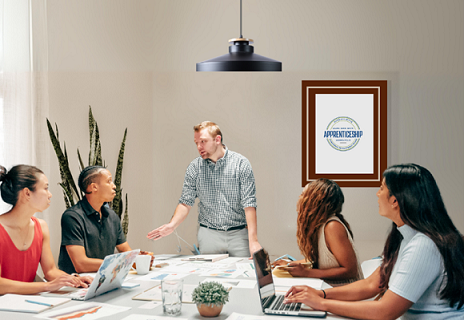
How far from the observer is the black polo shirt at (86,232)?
2426mm

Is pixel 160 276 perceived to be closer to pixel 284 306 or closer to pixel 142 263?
pixel 142 263

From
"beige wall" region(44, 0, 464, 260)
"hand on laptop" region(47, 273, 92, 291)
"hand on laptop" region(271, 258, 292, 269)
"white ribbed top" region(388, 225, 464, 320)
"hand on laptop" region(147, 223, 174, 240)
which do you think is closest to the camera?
"white ribbed top" region(388, 225, 464, 320)

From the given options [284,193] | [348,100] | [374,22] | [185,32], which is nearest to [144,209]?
[284,193]

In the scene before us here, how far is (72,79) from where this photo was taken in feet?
13.9

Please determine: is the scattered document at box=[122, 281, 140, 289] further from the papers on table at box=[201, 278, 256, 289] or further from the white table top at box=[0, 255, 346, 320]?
the papers on table at box=[201, 278, 256, 289]

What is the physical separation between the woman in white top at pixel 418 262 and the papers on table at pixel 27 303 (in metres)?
0.94

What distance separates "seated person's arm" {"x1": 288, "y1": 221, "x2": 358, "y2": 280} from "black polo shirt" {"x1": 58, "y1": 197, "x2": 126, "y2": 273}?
4.10 feet

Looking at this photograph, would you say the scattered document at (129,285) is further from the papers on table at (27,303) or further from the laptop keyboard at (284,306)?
the laptop keyboard at (284,306)

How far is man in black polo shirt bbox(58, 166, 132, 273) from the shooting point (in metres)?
2.39

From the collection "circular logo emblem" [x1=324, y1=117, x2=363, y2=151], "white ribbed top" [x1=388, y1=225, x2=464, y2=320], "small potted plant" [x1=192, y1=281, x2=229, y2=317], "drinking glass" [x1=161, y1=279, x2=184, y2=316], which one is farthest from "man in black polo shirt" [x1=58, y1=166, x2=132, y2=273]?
"circular logo emblem" [x1=324, y1=117, x2=363, y2=151]

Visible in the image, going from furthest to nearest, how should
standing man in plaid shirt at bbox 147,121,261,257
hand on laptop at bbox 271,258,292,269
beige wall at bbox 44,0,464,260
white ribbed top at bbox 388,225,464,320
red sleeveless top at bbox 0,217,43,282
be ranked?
beige wall at bbox 44,0,464,260 → standing man in plaid shirt at bbox 147,121,261,257 → hand on laptop at bbox 271,258,292,269 → red sleeveless top at bbox 0,217,43,282 → white ribbed top at bbox 388,225,464,320

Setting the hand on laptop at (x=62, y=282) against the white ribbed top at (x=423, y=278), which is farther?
the hand on laptop at (x=62, y=282)

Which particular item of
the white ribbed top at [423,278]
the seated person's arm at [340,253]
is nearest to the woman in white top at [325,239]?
the seated person's arm at [340,253]

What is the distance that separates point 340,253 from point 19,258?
1.57 m
